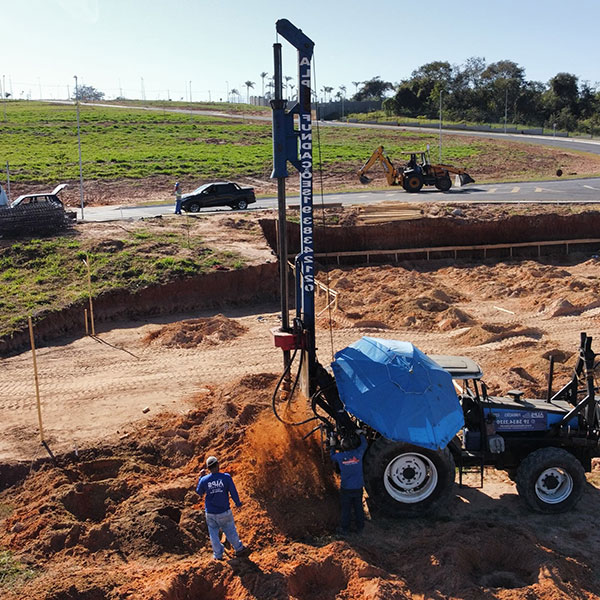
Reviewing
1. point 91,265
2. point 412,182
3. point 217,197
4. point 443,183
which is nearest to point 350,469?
point 91,265

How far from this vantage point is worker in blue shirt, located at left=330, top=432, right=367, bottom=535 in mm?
9336

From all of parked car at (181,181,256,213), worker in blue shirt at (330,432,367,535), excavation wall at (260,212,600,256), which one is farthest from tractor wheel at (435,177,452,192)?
worker in blue shirt at (330,432,367,535)

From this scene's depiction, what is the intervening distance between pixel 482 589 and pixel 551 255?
74.7ft

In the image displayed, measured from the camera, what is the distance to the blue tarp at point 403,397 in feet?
30.8

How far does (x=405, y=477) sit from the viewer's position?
386 inches

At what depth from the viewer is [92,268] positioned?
22578 millimetres

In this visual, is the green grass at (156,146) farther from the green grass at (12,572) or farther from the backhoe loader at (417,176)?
the green grass at (12,572)

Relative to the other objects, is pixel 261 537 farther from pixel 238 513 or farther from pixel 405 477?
pixel 405 477

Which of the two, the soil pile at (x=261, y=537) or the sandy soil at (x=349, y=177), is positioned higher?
the sandy soil at (x=349, y=177)

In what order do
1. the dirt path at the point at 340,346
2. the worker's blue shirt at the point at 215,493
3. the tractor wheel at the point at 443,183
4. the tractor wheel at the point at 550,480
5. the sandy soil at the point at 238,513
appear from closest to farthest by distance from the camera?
the sandy soil at the point at 238,513 < the worker's blue shirt at the point at 215,493 < the tractor wheel at the point at 550,480 < the dirt path at the point at 340,346 < the tractor wheel at the point at 443,183

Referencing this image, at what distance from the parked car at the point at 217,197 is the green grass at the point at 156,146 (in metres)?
12.5

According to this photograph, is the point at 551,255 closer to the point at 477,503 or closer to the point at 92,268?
the point at 92,268

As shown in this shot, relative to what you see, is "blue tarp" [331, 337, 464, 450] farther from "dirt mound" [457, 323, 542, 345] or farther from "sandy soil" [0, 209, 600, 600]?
"dirt mound" [457, 323, 542, 345]

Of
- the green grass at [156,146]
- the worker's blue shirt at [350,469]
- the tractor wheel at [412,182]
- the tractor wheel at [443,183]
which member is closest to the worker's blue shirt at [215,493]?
the worker's blue shirt at [350,469]
